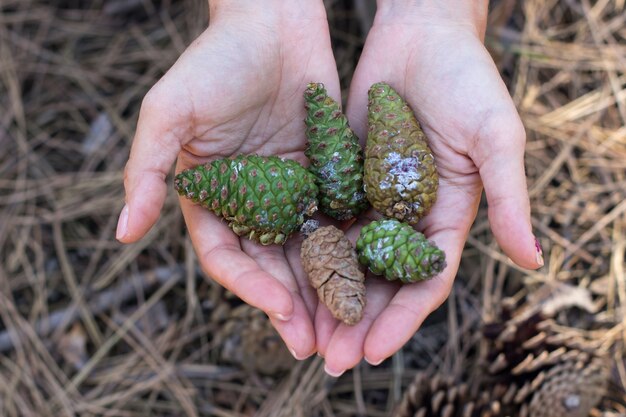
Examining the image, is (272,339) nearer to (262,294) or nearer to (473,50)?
(262,294)

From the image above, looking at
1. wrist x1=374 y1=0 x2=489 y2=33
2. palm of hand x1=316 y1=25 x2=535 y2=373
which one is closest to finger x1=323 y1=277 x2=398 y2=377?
palm of hand x1=316 y1=25 x2=535 y2=373

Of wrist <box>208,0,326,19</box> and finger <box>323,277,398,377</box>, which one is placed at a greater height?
wrist <box>208,0,326,19</box>

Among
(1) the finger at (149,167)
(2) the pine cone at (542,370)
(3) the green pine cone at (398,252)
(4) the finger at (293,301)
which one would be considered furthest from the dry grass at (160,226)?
(1) the finger at (149,167)

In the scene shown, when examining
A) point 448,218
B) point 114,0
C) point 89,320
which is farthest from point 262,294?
point 114,0

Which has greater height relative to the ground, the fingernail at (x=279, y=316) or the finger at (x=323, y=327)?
the fingernail at (x=279, y=316)

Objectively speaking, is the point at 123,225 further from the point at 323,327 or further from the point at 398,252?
the point at 398,252

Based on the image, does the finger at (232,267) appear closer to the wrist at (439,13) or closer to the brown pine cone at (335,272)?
the brown pine cone at (335,272)

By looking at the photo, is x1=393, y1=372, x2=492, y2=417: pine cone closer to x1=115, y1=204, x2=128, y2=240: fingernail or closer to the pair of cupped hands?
the pair of cupped hands
